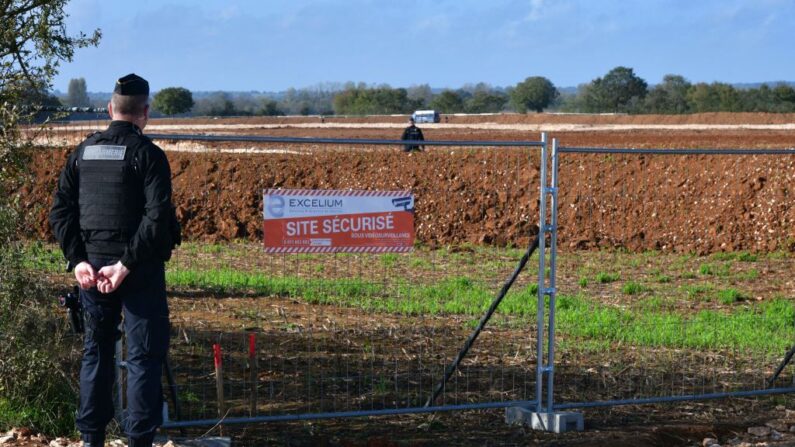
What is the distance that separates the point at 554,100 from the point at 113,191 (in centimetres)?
11311

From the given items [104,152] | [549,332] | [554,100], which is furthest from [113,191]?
[554,100]

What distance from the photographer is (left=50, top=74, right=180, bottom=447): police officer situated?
5816mm

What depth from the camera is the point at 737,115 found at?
66.5 metres

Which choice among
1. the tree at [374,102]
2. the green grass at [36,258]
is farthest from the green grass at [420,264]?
the tree at [374,102]

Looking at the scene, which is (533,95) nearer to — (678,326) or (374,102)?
(374,102)

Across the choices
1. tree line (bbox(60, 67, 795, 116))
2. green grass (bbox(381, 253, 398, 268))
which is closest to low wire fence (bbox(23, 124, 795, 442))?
green grass (bbox(381, 253, 398, 268))

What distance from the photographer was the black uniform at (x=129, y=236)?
582 cm

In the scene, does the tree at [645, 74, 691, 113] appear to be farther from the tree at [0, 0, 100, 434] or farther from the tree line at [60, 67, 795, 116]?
the tree at [0, 0, 100, 434]

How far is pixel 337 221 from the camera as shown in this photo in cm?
722

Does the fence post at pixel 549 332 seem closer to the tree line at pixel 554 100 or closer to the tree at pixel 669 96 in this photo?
the tree line at pixel 554 100

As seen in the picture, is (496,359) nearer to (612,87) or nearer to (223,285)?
(223,285)

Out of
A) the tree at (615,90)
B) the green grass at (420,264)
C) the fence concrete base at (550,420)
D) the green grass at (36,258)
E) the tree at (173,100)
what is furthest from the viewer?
the tree at (615,90)

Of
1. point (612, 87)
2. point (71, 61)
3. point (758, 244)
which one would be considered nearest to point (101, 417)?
point (71, 61)

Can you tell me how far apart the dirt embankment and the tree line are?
54.4 metres
